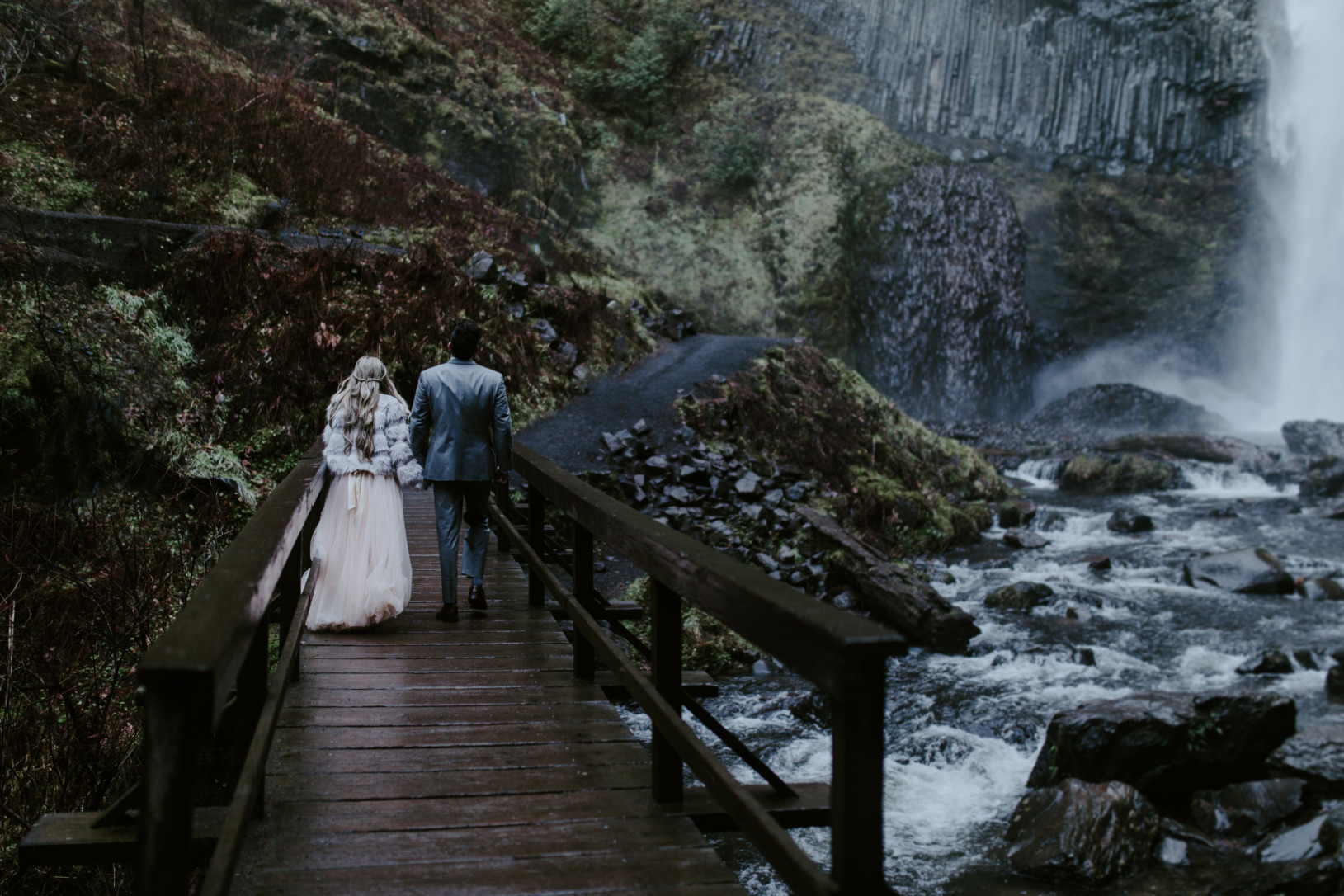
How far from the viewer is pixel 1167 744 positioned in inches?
261

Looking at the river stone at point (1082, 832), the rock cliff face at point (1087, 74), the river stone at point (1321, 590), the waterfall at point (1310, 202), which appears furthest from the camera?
the rock cliff face at point (1087, 74)

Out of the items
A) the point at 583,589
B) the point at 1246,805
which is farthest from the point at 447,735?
the point at 1246,805

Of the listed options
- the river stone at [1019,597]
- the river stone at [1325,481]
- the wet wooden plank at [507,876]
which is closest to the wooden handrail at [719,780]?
the wet wooden plank at [507,876]

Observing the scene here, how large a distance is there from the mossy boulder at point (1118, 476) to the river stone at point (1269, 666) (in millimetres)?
10222

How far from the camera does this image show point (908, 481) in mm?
14891

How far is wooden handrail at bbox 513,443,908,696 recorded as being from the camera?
1876mm

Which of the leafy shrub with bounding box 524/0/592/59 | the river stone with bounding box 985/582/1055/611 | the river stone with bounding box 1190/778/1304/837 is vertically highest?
the leafy shrub with bounding box 524/0/592/59

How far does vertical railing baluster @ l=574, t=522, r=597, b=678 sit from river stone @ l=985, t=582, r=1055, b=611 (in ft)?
25.0

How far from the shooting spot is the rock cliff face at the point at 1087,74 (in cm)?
3431

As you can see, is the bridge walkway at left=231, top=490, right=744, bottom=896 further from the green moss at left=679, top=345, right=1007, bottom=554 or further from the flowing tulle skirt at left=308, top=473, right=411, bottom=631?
the green moss at left=679, top=345, right=1007, bottom=554

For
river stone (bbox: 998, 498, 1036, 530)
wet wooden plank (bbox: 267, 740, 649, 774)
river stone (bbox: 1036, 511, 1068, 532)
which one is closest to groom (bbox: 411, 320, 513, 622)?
wet wooden plank (bbox: 267, 740, 649, 774)

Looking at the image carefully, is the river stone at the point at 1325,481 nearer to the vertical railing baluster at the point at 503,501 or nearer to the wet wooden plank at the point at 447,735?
the vertical railing baluster at the point at 503,501

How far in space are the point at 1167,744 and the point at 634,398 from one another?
347 inches

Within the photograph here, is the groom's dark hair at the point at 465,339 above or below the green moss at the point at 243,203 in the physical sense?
below
